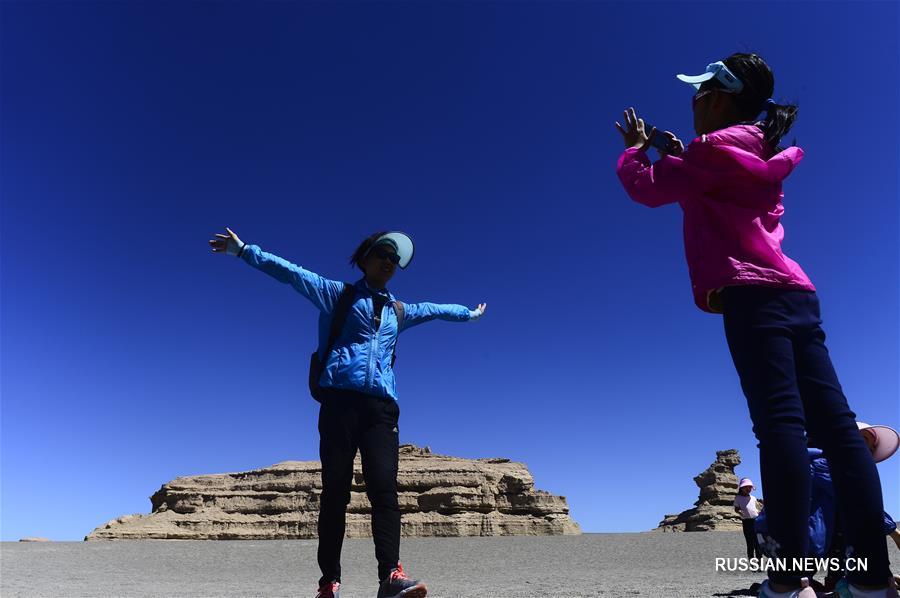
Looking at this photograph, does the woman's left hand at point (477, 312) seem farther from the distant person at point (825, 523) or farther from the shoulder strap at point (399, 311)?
the distant person at point (825, 523)

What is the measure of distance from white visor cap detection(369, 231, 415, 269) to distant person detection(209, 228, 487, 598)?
0.22 feet

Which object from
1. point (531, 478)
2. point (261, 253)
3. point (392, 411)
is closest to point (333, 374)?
point (392, 411)

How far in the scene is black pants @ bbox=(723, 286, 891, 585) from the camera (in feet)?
6.40

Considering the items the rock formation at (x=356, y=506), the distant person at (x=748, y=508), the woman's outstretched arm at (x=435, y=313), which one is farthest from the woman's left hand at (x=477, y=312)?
the rock formation at (x=356, y=506)

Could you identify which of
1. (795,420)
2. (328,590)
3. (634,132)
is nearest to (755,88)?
(634,132)

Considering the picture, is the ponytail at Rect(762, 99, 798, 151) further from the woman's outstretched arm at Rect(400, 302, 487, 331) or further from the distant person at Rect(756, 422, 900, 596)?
the woman's outstretched arm at Rect(400, 302, 487, 331)

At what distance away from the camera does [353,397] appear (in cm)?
390

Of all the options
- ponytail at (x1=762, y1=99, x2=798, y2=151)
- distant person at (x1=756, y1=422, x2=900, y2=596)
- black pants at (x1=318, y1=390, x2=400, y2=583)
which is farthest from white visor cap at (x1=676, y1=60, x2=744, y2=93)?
black pants at (x1=318, y1=390, x2=400, y2=583)

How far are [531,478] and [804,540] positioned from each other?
2567 inches

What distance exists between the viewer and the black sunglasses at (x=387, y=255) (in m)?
4.41

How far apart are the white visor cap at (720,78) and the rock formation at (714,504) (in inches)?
2015

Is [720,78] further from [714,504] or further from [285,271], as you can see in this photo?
[714,504]

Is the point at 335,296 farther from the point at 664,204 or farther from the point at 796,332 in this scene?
the point at 796,332

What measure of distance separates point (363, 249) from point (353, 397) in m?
1.23
